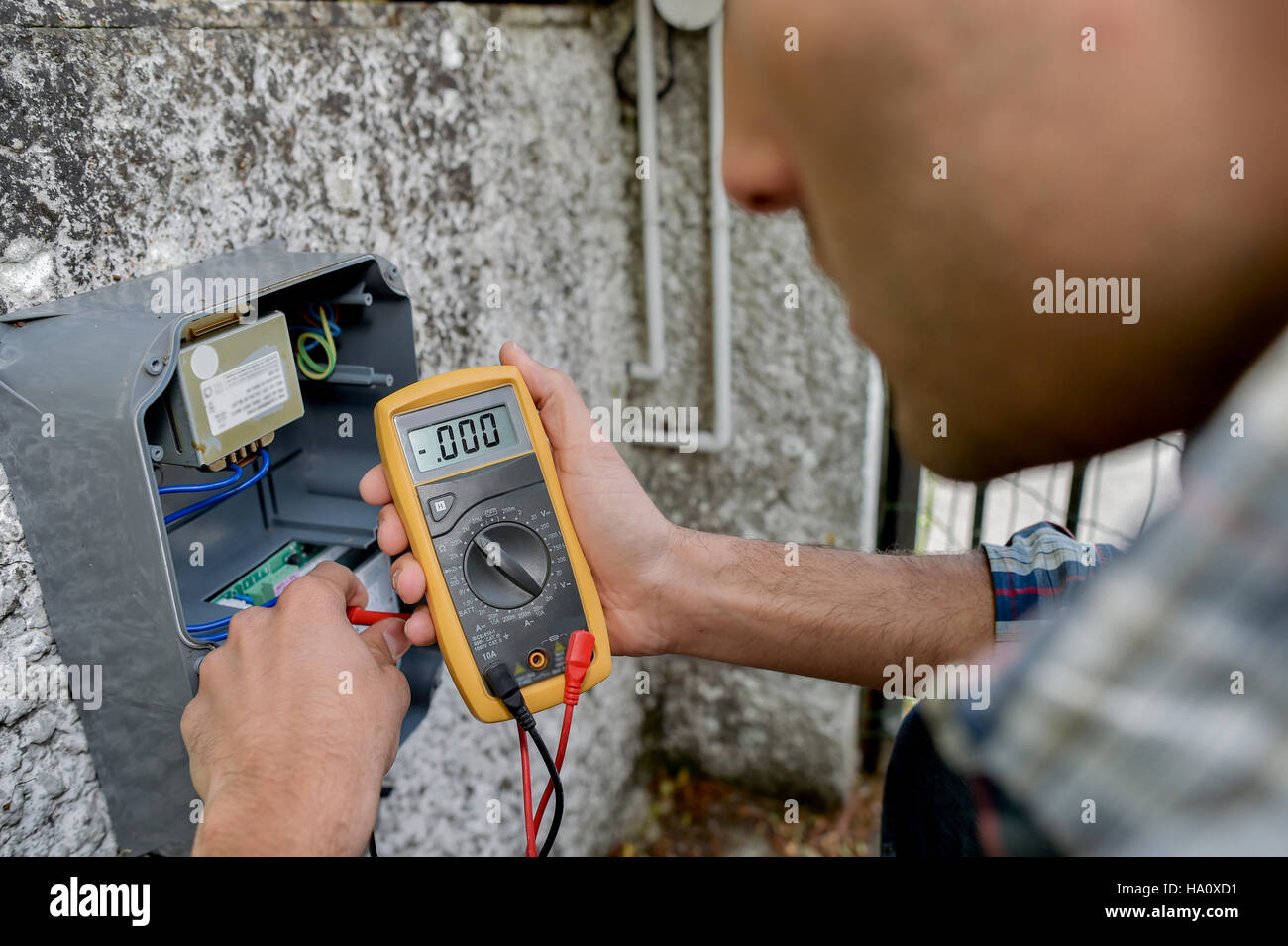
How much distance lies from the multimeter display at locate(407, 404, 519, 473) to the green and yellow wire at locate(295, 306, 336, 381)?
139 mm

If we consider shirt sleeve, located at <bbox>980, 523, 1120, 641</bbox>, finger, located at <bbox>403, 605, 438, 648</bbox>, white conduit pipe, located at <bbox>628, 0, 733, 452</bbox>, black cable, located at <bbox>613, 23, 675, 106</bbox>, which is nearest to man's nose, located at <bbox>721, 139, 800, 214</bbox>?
finger, located at <bbox>403, 605, 438, 648</bbox>

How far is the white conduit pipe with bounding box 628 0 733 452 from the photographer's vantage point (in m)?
1.64

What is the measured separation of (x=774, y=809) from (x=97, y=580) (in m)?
1.81

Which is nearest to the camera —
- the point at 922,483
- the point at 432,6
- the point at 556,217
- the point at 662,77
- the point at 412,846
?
the point at 432,6

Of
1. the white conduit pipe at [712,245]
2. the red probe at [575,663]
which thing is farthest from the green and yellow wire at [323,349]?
the white conduit pipe at [712,245]

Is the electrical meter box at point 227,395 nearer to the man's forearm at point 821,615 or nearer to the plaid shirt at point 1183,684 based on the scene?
the man's forearm at point 821,615

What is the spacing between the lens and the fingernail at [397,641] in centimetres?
86

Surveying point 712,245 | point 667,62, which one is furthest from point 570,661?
point 667,62

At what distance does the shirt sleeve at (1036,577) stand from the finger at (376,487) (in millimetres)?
728

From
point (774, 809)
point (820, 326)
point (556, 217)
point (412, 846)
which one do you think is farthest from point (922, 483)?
point (412, 846)

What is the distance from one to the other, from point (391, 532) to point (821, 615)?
20.3 inches

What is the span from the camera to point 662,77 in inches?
66.9
